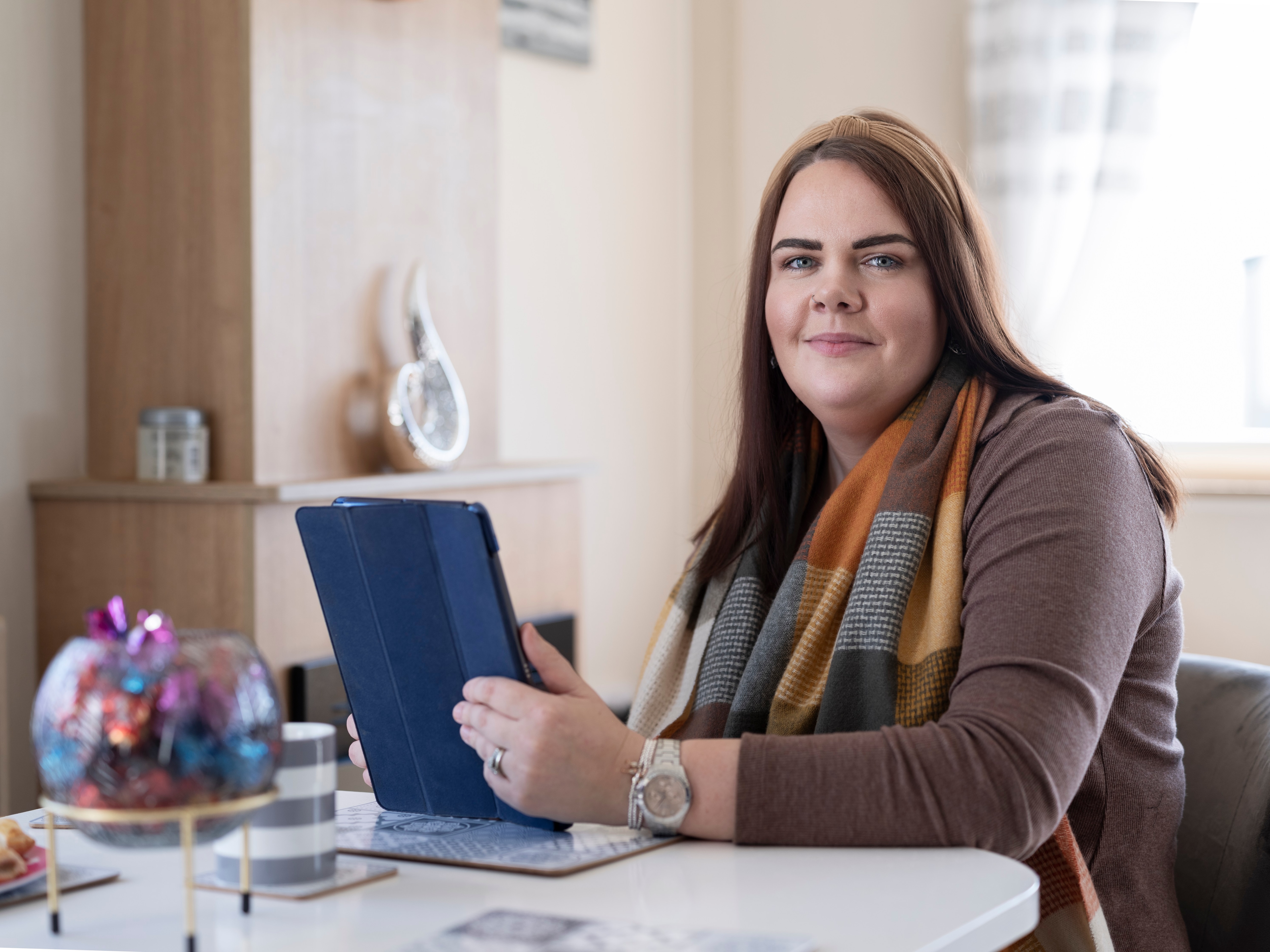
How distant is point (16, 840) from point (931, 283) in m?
0.96

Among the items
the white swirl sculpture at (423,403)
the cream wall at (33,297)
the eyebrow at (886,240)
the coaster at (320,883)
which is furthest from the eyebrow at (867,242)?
the cream wall at (33,297)

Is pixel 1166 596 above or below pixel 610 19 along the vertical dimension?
below

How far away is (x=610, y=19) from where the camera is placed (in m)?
3.55

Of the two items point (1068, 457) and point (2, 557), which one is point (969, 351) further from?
point (2, 557)

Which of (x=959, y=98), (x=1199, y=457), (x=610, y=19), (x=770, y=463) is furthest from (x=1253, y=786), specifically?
(x=610, y=19)

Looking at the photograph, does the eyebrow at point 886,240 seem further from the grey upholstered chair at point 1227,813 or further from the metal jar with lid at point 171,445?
the metal jar with lid at point 171,445

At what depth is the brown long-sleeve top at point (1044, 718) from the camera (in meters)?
0.92

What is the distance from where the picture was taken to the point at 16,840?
896 mm

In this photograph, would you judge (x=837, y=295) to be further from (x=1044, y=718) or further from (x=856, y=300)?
(x=1044, y=718)

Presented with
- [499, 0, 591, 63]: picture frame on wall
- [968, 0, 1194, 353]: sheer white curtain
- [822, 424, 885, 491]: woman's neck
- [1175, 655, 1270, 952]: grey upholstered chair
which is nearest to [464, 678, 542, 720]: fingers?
[822, 424, 885, 491]: woman's neck

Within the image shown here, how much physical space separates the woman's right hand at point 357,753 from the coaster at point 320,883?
193 millimetres

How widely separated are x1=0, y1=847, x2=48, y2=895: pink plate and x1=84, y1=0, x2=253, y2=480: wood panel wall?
1348 millimetres

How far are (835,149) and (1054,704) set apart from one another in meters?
0.66

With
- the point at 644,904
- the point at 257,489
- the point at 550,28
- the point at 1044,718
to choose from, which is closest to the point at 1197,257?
the point at 550,28
